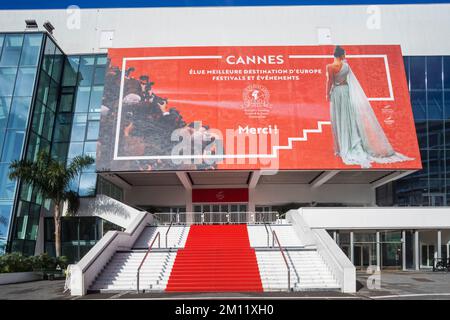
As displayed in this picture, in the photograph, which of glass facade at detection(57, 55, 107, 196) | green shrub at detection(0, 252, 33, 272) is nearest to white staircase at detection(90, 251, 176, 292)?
green shrub at detection(0, 252, 33, 272)

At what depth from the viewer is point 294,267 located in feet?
55.9

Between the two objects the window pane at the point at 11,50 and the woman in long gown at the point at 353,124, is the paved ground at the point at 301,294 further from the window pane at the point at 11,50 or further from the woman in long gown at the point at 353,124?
the window pane at the point at 11,50

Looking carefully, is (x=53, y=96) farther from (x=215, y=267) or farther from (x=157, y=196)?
(x=215, y=267)

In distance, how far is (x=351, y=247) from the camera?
82.4 ft

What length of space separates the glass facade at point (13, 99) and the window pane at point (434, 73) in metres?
27.8

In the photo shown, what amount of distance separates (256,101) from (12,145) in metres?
14.4

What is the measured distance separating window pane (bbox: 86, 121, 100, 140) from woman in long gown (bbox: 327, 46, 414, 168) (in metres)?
15.2

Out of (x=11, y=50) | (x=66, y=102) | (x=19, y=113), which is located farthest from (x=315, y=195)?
(x=11, y=50)

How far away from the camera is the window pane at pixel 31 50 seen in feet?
94.9

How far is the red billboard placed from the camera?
26.8 metres

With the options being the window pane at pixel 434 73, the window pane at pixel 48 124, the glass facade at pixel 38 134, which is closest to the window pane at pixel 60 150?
the glass facade at pixel 38 134

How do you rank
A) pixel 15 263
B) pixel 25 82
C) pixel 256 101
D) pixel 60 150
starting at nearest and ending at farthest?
pixel 15 263, pixel 256 101, pixel 25 82, pixel 60 150
